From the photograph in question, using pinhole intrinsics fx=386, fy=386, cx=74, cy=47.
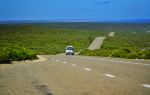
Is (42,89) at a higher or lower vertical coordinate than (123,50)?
higher

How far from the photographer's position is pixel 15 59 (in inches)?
1348

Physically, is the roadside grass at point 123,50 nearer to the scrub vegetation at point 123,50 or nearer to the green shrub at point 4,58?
the scrub vegetation at point 123,50

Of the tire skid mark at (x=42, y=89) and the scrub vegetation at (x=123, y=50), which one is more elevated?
the tire skid mark at (x=42, y=89)

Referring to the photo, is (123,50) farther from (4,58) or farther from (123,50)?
(4,58)

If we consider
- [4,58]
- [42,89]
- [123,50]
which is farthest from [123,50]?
[42,89]

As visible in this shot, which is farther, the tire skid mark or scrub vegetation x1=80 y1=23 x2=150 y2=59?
scrub vegetation x1=80 y1=23 x2=150 y2=59

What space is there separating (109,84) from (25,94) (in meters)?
3.17

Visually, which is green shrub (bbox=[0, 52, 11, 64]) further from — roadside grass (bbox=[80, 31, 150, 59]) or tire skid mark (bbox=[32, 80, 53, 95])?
tire skid mark (bbox=[32, 80, 53, 95])

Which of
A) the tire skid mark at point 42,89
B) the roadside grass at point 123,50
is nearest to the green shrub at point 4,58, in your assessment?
the roadside grass at point 123,50

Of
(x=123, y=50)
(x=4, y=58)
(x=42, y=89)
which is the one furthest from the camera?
(x=123, y=50)

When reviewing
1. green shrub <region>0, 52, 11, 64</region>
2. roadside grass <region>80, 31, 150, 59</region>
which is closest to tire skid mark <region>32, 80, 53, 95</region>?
green shrub <region>0, 52, 11, 64</region>

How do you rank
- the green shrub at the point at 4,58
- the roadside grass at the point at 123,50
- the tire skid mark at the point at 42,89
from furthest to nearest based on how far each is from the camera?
1. the roadside grass at the point at 123,50
2. the green shrub at the point at 4,58
3. the tire skid mark at the point at 42,89

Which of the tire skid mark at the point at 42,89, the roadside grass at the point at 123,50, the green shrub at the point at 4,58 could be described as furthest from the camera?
the roadside grass at the point at 123,50

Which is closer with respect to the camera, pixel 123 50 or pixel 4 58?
pixel 4 58
